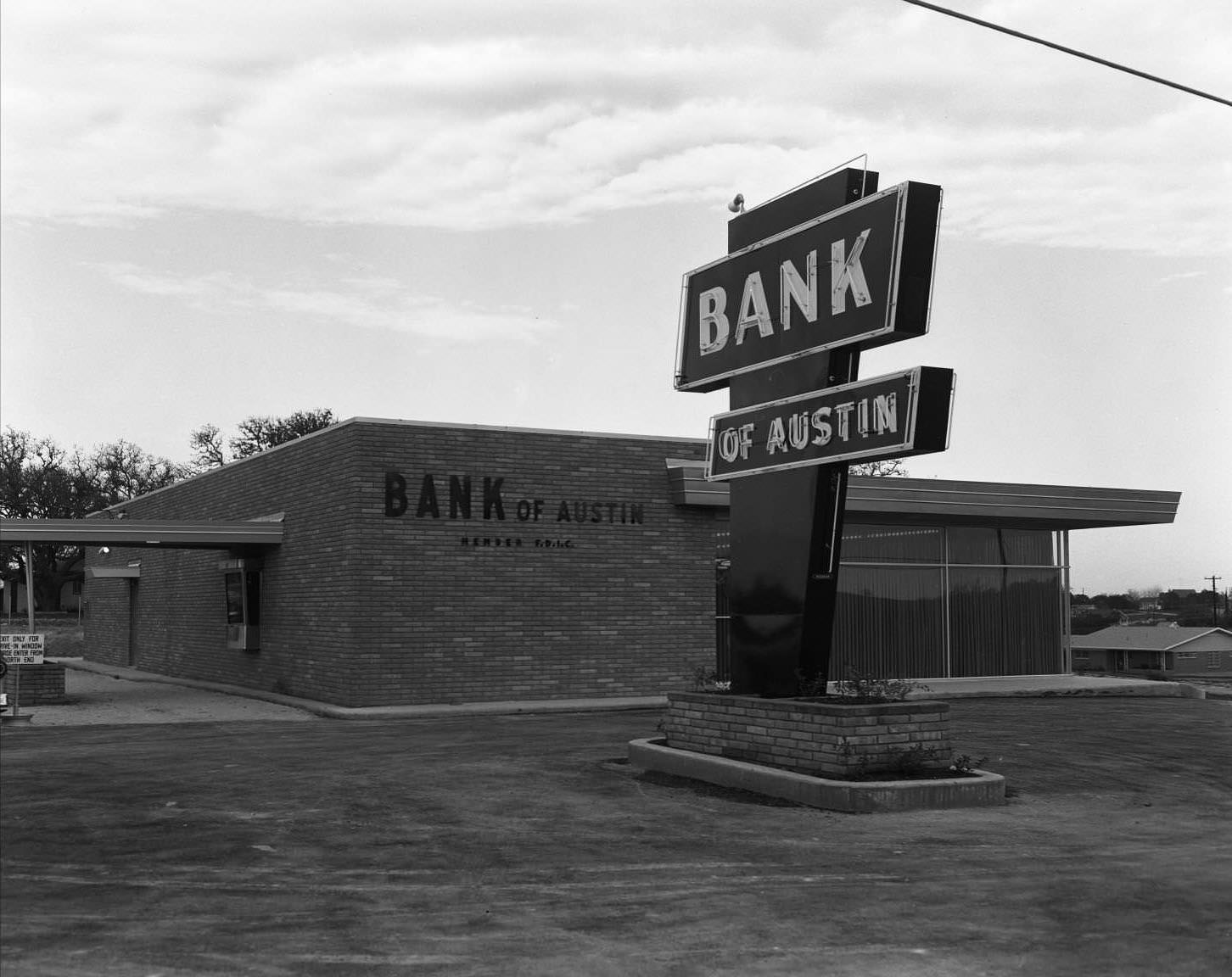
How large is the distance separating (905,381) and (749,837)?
13.9 feet

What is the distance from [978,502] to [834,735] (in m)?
15.7

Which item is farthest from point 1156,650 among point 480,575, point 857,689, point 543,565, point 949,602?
point 857,689

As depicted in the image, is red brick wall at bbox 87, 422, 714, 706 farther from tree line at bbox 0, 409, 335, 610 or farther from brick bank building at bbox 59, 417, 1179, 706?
tree line at bbox 0, 409, 335, 610

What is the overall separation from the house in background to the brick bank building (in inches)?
2299

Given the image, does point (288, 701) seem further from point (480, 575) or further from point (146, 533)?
point (480, 575)

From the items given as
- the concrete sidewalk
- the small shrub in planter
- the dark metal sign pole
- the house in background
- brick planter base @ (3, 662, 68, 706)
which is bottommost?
the house in background

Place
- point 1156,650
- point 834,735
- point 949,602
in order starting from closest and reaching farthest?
point 834,735, point 949,602, point 1156,650

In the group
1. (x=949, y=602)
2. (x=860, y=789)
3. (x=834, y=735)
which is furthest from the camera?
(x=949, y=602)

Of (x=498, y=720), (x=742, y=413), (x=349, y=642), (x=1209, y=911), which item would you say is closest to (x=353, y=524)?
(x=349, y=642)

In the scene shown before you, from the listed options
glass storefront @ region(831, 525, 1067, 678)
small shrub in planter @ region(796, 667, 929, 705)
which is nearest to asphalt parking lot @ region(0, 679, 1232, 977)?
small shrub in planter @ region(796, 667, 929, 705)

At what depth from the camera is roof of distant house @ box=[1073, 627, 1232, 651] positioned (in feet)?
273

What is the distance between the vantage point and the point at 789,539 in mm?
13391

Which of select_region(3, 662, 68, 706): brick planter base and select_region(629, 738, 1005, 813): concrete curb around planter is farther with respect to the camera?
select_region(3, 662, 68, 706): brick planter base

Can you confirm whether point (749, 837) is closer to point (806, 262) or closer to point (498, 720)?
point (806, 262)
